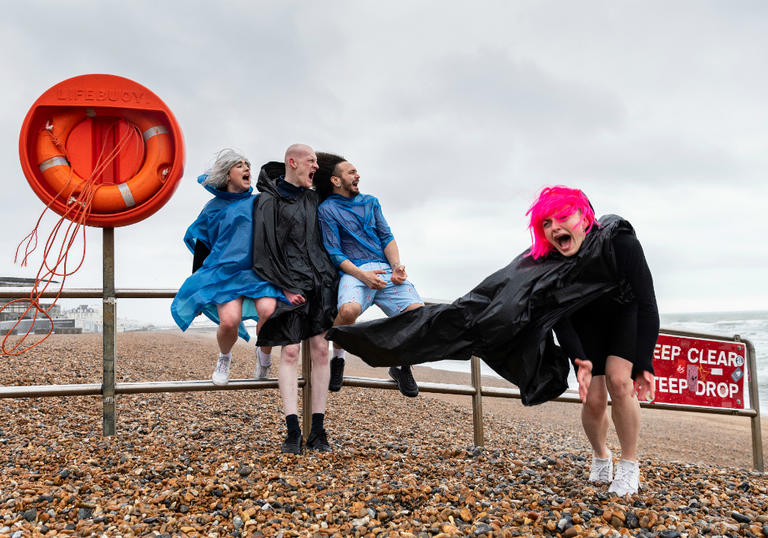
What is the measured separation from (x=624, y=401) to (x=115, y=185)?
3.06 m

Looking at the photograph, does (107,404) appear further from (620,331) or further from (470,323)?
(620,331)

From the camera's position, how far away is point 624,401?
2598 mm

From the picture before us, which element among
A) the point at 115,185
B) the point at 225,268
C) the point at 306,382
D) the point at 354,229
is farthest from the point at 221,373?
the point at 115,185

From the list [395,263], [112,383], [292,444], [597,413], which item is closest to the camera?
[597,413]

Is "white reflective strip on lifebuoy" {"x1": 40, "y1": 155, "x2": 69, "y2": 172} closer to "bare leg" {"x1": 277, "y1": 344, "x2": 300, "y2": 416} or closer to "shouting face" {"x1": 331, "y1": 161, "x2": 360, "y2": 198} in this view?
"shouting face" {"x1": 331, "y1": 161, "x2": 360, "y2": 198}

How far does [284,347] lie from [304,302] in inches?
10.5

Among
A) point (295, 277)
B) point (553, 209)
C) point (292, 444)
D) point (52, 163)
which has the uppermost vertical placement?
point (52, 163)

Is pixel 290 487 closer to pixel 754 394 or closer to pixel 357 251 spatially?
pixel 357 251

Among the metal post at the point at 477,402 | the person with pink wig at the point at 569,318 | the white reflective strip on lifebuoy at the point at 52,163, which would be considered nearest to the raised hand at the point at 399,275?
the person with pink wig at the point at 569,318

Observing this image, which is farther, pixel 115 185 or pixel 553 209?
pixel 115 185

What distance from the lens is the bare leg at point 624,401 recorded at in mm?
2561

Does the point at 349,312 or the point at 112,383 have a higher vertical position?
the point at 349,312

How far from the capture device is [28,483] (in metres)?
2.60

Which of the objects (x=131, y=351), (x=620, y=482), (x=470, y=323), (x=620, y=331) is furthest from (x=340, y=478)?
(x=131, y=351)
